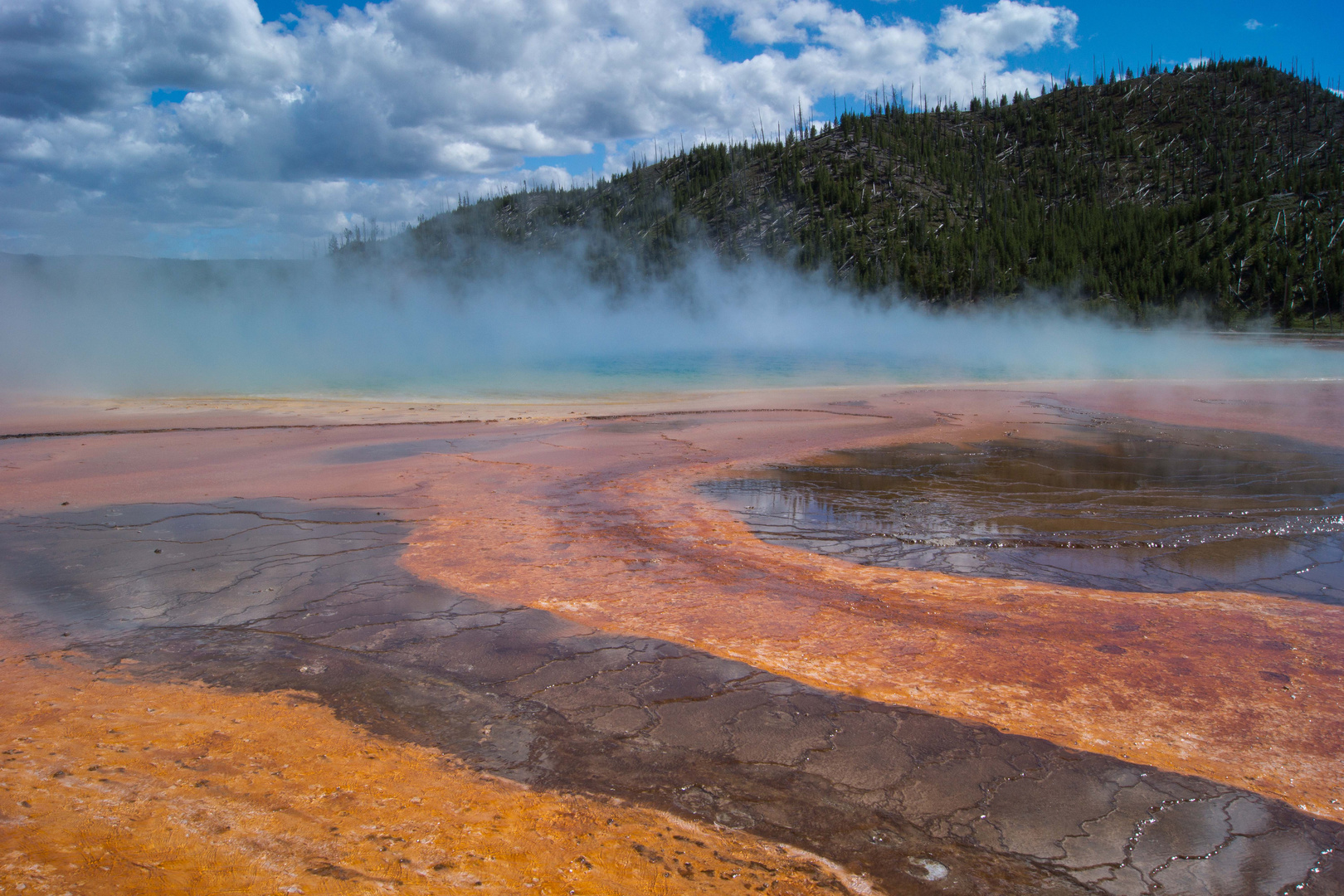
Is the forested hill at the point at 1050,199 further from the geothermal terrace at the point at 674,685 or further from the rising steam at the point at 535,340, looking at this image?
the geothermal terrace at the point at 674,685

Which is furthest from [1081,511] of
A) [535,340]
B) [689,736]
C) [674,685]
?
[535,340]

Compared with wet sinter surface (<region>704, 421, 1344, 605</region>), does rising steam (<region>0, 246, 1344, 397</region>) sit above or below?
above

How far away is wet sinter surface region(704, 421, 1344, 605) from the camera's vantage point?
642 cm

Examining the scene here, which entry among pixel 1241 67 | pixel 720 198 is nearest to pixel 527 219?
pixel 720 198

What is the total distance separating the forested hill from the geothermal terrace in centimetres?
7097

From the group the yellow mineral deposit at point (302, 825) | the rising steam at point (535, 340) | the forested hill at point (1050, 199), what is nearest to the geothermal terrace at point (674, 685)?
the yellow mineral deposit at point (302, 825)

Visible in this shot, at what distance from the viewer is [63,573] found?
6117 millimetres

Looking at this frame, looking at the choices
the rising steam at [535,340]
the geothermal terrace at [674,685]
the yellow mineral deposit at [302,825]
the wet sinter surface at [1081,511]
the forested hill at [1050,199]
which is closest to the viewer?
the yellow mineral deposit at [302,825]

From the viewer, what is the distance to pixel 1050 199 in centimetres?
10994

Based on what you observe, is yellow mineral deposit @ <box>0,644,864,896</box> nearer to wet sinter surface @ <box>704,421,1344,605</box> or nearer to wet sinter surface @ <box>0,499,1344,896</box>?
wet sinter surface @ <box>0,499,1344,896</box>

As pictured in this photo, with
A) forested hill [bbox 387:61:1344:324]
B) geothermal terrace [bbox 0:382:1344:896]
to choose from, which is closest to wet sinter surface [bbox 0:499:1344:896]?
geothermal terrace [bbox 0:382:1344:896]

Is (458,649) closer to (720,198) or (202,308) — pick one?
(202,308)

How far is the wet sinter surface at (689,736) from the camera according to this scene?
2.91 m

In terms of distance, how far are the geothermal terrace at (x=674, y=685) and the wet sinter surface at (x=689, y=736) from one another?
0.06 feet
